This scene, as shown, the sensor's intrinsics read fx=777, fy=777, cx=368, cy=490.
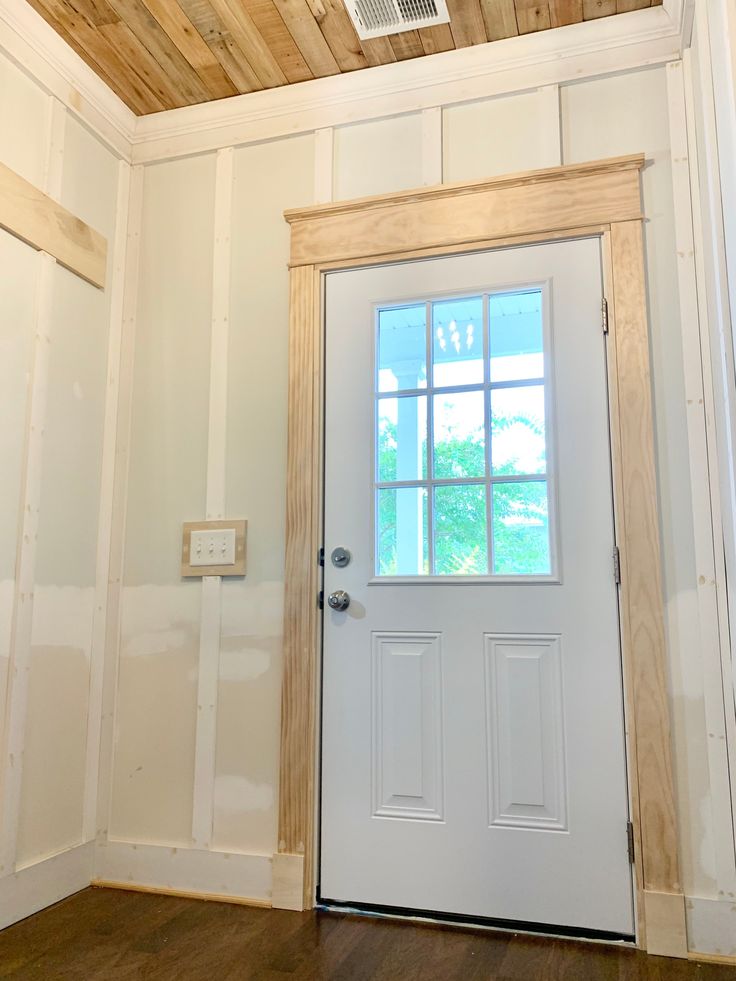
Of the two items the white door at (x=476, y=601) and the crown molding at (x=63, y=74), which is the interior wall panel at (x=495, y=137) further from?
the crown molding at (x=63, y=74)

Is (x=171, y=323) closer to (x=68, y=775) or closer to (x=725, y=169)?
(x=68, y=775)

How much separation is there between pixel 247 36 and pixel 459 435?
1.43 meters

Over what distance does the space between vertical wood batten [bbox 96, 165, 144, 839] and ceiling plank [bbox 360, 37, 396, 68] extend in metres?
0.93

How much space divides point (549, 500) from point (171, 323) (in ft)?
4.74

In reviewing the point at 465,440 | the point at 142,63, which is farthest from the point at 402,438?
the point at 142,63

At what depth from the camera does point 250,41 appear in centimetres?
247

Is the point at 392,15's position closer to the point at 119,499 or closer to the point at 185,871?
the point at 119,499

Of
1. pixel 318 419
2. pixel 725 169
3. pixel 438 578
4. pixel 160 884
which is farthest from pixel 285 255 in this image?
pixel 160 884

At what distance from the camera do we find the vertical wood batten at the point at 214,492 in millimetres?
2412

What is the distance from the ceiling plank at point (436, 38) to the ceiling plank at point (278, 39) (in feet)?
1.31

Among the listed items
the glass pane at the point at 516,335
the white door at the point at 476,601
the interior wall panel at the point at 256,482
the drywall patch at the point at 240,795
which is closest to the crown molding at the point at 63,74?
the interior wall panel at the point at 256,482

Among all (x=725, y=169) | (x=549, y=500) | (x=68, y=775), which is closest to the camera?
(x=725, y=169)

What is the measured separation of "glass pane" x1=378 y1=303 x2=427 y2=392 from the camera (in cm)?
242

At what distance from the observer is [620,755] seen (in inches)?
81.7
